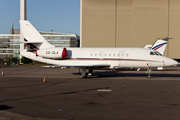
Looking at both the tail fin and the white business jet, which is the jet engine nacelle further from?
the tail fin

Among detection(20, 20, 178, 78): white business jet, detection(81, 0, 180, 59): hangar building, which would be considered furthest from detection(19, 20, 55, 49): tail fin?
detection(81, 0, 180, 59): hangar building

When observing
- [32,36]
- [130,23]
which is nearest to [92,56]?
[32,36]

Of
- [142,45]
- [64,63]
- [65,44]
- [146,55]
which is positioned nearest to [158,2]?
[142,45]

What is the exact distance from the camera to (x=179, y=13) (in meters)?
45.4

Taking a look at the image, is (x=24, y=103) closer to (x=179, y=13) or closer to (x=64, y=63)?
(x=64, y=63)

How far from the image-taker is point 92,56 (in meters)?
20.6

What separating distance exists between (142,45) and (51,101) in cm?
4032

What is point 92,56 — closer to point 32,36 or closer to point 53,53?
point 53,53

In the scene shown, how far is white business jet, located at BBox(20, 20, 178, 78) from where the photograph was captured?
19250 mm

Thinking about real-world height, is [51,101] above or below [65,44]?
below

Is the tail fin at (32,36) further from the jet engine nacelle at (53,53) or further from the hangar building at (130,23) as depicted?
the hangar building at (130,23)

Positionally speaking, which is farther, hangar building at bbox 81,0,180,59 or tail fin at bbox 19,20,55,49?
hangar building at bbox 81,0,180,59

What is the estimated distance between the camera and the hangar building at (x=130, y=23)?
45.6m

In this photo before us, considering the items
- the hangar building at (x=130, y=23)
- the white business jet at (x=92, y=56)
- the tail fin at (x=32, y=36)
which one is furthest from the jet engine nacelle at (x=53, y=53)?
the hangar building at (x=130, y=23)
